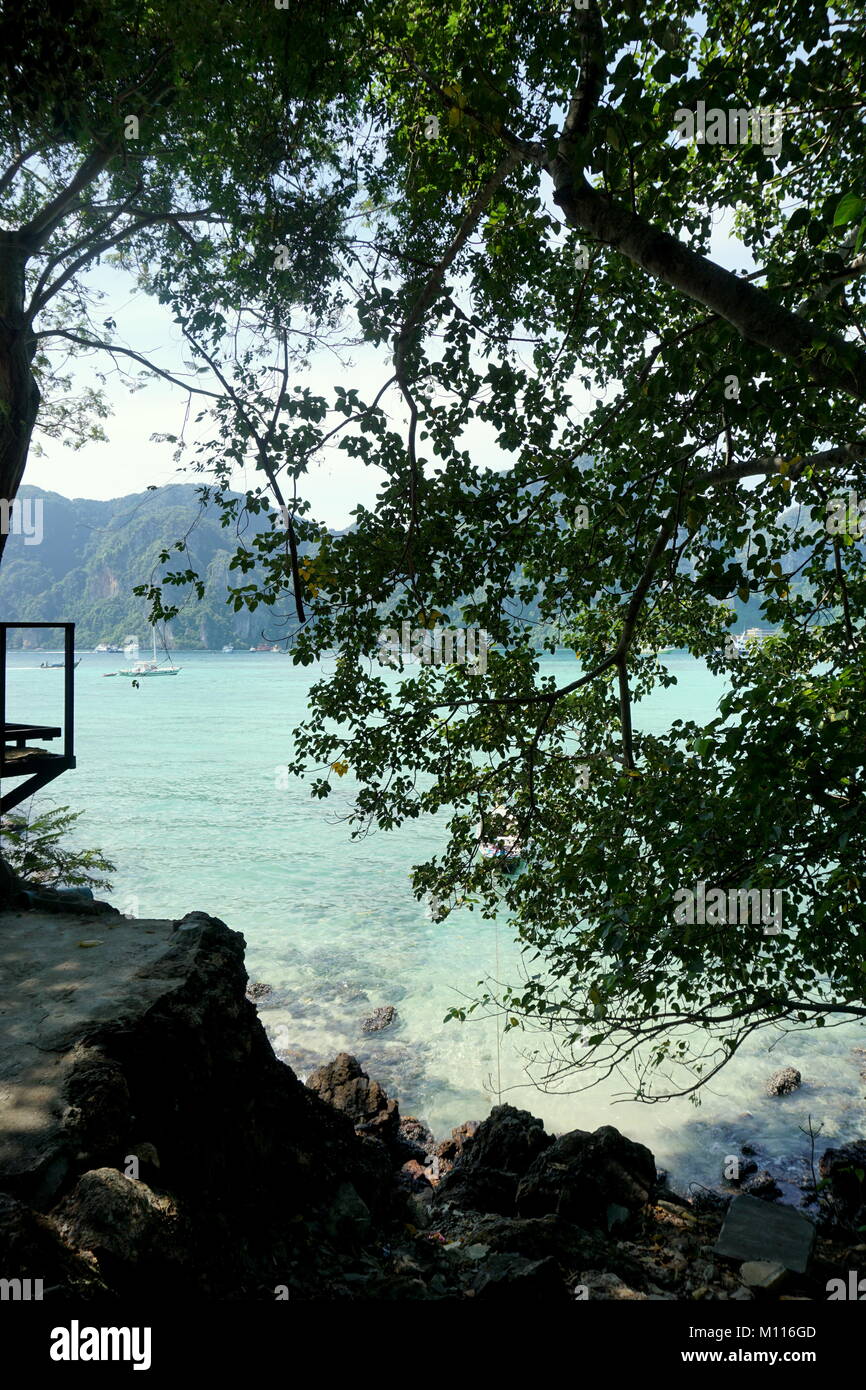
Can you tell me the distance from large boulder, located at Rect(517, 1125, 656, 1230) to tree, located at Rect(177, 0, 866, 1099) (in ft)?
6.31

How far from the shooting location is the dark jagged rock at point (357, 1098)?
9766mm

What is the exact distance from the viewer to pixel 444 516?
6914 mm

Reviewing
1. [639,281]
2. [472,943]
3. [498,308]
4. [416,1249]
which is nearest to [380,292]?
[498,308]

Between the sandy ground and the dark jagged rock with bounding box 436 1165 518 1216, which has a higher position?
the sandy ground

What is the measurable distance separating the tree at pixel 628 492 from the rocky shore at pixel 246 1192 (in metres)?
1.67

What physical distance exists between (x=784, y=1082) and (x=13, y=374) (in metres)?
14.8

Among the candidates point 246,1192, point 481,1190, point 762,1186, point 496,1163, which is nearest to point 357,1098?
point 496,1163

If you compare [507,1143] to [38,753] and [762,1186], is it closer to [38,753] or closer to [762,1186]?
[762,1186]

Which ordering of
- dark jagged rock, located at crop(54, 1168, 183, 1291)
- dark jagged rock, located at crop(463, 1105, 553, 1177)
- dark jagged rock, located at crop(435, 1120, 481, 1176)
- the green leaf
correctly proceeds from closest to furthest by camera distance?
the green leaf
dark jagged rock, located at crop(54, 1168, 183, 1291)
dark jagged rock, located at crop(463, 1105, 553, 1177)
dark jagged rock, located at crop(435, 1120, 481, 1176)

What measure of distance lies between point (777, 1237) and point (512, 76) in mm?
9872

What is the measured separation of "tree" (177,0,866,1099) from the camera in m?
4.67

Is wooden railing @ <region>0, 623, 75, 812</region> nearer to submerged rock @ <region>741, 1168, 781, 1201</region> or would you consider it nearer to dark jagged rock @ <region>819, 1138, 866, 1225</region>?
dark jagged rock @ <region>819, 1138, 866, 1225</region>

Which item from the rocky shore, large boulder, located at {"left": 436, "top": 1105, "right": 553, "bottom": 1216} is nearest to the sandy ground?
the rocky shore

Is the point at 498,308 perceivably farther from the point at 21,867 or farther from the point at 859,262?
the point at 21,867
